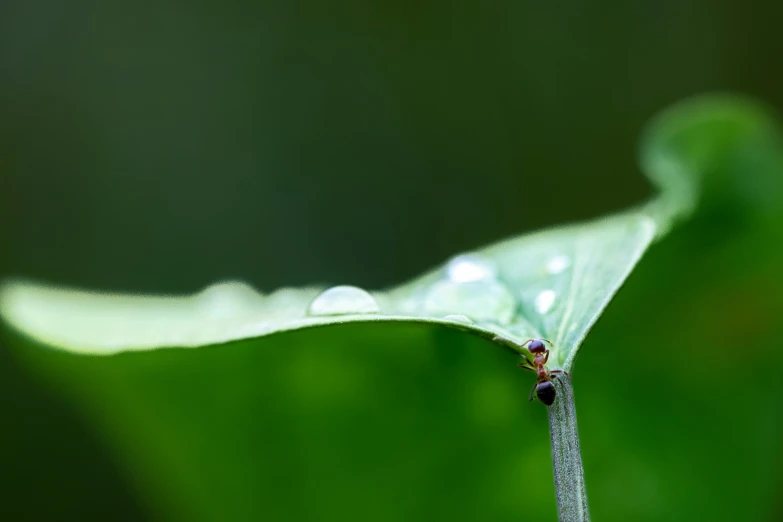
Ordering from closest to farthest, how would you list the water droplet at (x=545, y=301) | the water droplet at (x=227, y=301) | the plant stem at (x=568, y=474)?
the plant stem at (x=568, y=474), the water droplet at (x=545, y=301), the water droplet at (x=227, y=301)

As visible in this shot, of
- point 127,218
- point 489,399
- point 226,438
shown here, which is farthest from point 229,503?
point 127,218

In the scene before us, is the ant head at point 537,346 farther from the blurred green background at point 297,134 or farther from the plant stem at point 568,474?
the blurred green background at point 297,134

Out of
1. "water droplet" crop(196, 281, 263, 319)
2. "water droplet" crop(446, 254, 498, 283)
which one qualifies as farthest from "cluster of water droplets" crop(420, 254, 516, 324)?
"water droplet" crop(196, 281, 263, 319)

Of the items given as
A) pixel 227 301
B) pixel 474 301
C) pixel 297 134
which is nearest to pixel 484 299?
pixel 474 301

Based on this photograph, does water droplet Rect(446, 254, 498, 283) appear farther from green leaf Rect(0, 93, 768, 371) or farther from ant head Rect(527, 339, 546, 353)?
ant head Rect(527, 339, 546, 353)

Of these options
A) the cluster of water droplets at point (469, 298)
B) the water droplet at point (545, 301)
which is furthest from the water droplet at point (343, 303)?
the water droplet at point (545, 301)

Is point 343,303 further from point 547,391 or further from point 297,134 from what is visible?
point 297,134
